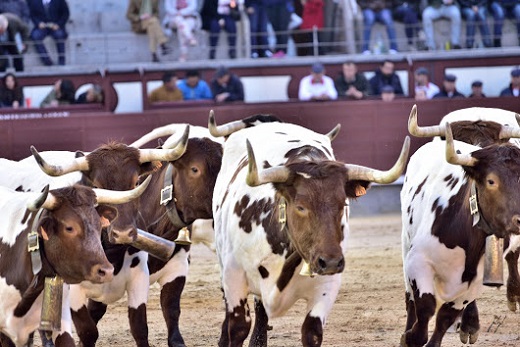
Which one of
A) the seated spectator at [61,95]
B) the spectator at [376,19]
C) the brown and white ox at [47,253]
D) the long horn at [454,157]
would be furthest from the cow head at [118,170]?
the spectator at [376,19]

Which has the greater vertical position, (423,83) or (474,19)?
(474,19)

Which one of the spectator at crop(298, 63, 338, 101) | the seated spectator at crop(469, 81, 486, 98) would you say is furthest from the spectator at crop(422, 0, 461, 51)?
the spectator at crop(298, 63, 338, 101)

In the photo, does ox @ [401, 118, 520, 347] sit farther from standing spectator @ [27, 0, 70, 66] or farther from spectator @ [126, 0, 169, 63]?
standing spectator @ [27, 0, 70, 66]

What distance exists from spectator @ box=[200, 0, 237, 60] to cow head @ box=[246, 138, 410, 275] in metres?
10.7

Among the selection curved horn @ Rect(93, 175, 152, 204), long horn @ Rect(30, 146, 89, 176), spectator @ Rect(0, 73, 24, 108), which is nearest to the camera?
curved horn @ Rect(93, 175, 152, 204)

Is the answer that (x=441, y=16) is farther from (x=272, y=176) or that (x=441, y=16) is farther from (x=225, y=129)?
(x=272, y=176)

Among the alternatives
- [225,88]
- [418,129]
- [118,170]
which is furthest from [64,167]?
[225,88]

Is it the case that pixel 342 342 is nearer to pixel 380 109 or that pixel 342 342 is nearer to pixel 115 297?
pixel 115 297

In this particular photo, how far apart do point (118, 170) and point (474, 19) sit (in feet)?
35.3

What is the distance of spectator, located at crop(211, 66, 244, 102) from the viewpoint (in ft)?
50.8

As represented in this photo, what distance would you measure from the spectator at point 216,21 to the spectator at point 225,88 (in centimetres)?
119

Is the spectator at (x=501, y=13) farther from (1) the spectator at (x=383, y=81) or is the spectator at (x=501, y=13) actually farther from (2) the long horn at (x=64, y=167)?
(2) the long horn at (x=64, y=167)

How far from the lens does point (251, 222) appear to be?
261 inches

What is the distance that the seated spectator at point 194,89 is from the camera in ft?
51.4
